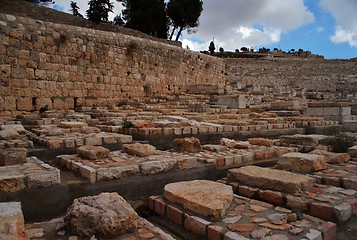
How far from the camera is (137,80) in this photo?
1262cm

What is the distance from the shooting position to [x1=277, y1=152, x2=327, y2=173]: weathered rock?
4.23 metres

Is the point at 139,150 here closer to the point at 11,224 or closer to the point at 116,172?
the point at 116,172

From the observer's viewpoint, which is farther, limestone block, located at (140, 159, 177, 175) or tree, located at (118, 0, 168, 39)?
tree, located at (118, 0, 168, 39)

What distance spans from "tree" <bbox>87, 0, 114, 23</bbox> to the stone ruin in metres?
9.45

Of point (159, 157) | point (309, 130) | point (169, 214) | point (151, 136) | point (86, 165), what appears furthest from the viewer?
point (309, 130)

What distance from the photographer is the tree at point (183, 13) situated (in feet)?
102

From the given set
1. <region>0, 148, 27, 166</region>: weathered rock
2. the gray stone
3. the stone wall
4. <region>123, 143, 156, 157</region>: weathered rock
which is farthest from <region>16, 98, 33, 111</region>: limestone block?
the gray stone

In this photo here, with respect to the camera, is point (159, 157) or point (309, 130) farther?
point (309, 130)

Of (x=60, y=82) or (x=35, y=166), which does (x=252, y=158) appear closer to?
(x=35, y=166)

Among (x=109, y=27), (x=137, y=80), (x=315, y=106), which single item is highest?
(x=109, y=27)

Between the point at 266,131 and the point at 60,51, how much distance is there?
22.8 feet

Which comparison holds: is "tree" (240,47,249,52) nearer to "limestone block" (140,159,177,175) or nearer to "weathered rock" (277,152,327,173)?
"weathered rock" (277,152,327,173)

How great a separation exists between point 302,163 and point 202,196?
1.98m

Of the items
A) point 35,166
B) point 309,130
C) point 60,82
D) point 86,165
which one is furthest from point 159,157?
point 60,82
